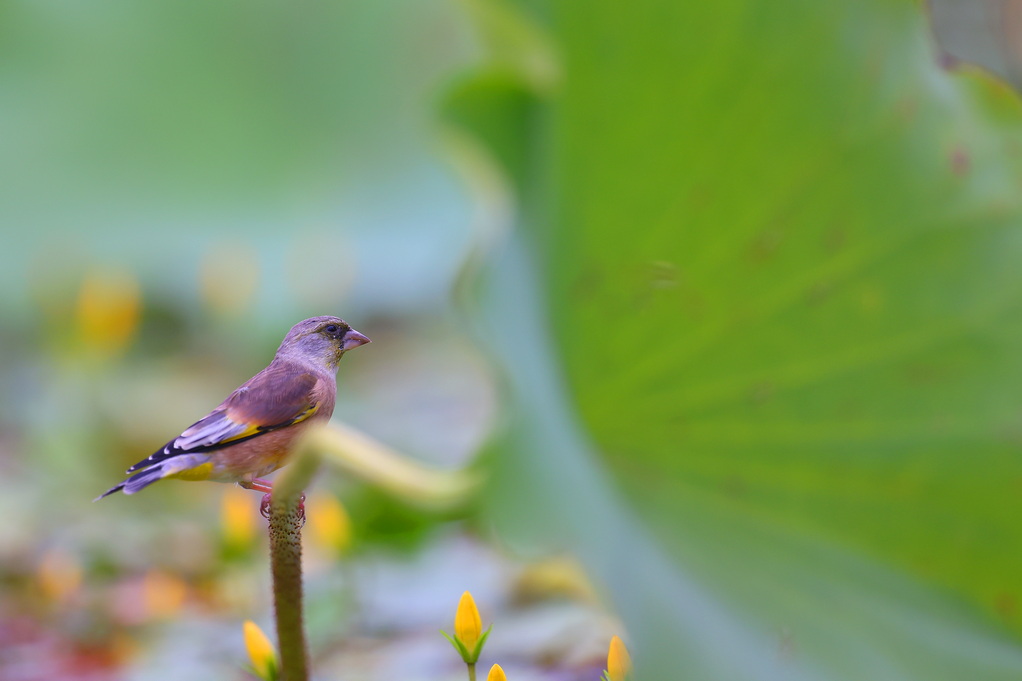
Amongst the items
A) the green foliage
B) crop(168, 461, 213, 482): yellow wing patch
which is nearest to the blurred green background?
the green foliage

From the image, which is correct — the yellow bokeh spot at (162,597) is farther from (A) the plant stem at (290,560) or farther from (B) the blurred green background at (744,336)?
(A) the plant stem at (290,560)

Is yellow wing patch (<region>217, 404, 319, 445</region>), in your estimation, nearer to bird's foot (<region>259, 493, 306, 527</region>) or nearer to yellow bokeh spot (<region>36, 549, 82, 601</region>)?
bird's foot (<region>259, 493, 306, 527</region>)

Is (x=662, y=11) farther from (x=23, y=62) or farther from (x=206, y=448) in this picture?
(x=23, y=62)

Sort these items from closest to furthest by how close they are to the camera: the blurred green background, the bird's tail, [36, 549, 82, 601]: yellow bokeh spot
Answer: the bird's tail → the blurred green background → [36, 549, 82, 601]: yellow bokeh spot

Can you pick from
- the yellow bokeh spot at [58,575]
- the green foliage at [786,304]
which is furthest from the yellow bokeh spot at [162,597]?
the green foliage at [786,304]

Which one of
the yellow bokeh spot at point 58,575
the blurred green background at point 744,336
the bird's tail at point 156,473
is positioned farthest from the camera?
the yellow bokeh spot at point 58,575

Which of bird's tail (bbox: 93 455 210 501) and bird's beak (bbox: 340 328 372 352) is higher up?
bird's beak (bbox: 340 328 372 352)

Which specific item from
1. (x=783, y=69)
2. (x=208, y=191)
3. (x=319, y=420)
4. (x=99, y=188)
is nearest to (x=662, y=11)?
(x=783, y=69)
